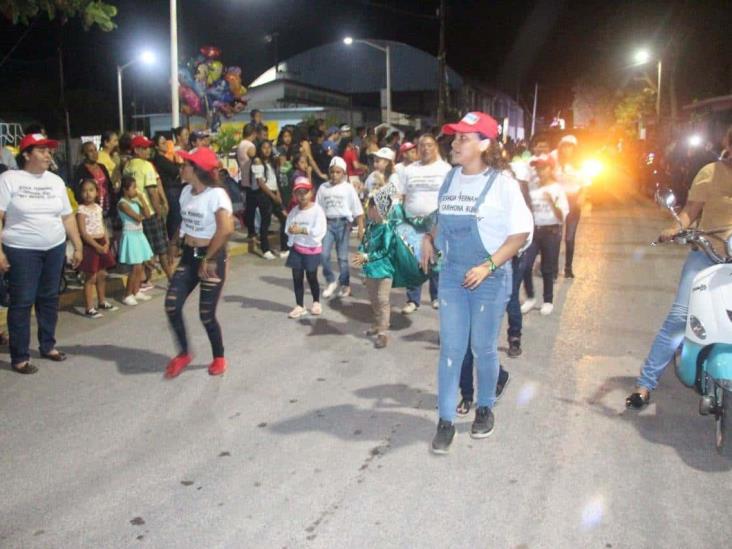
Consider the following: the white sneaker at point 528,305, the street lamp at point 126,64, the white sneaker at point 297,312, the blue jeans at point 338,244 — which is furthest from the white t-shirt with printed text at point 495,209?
the street lamp at point 126,64

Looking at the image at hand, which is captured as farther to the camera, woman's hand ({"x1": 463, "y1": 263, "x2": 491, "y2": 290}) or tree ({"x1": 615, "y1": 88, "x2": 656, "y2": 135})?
tree ({"x1": 615, "y1": 88, "x2": 656, "y2": 135})

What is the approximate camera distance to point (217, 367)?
6184mm

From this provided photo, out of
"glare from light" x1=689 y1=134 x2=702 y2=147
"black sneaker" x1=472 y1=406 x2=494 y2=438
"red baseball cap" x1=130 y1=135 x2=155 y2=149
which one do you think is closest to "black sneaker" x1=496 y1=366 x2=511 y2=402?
"black sneaker" x1=472 y1=406 x2=494 y2=438

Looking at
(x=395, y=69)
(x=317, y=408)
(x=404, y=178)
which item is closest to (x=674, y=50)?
(x=395, y=69)

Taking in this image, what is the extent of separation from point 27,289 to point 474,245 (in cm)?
392

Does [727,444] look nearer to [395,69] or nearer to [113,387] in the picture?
[113,387]

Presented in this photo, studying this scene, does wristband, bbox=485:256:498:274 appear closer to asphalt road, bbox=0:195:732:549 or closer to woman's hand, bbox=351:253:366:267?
asphalt road, bbox=0:195:732:549

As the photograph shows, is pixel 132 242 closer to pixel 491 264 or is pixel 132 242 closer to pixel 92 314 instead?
pixel 92 314

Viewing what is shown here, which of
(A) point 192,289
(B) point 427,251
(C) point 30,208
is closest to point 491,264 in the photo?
(B) point 427,251

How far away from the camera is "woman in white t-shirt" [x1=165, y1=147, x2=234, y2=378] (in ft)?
19.2

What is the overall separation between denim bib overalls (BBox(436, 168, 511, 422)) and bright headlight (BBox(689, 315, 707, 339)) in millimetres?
1124

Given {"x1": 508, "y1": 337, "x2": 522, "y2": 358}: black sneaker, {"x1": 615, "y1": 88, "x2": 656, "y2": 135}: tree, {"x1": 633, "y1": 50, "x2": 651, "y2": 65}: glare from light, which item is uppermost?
{"x1": 633, "y1": 50, "x2": 651, "y2": 65}: glare from light

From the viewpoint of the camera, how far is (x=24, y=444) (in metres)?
4.81

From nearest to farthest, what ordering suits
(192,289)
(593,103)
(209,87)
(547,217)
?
(192,289), (547,217), (209,87), (593,103)
